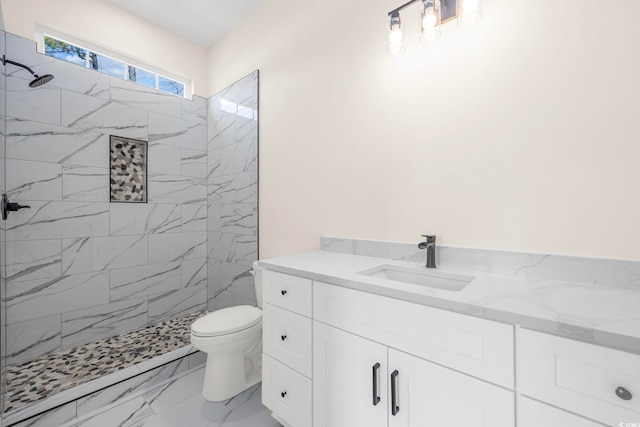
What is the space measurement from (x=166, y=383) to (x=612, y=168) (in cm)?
266

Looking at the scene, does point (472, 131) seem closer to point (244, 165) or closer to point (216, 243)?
point (244, 165)

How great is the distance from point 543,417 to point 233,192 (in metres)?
2.47

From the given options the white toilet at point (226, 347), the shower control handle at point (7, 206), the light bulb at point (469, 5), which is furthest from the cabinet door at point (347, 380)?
the shower control handle at point (7, 206)

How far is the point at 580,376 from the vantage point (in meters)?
0.63

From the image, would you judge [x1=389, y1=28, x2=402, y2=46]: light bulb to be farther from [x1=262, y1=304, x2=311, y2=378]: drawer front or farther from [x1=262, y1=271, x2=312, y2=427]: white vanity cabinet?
[x1=262, y1=304, x2=311, y2=378]: drawer front

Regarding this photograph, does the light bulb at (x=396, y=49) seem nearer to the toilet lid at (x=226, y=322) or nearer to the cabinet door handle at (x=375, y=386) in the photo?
the cabinet door handle at (x=375, y=386)

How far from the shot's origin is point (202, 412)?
5.25ft

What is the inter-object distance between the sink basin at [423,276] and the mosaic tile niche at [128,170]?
2.30 m

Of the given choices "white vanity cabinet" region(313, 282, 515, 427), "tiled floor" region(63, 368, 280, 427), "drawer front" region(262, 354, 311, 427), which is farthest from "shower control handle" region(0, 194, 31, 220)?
"white vanity cabinet" region(313, 282, 515, 427)

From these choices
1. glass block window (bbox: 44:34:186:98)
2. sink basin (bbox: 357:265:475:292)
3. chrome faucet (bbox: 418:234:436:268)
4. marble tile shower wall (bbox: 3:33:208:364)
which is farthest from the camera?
glass block window (bbox: 44:34:186:98)

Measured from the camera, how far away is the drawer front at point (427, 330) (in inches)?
29.0

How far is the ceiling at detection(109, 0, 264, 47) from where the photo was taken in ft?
7.48

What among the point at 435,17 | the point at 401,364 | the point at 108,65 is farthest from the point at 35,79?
the point at 401,364

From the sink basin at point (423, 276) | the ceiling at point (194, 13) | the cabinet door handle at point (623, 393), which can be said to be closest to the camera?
the cabinet door handle at point (623, 393)
